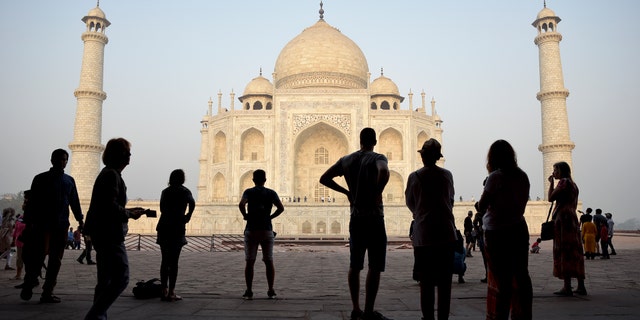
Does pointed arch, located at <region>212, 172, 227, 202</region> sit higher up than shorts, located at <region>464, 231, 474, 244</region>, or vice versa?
pointed arch, located at <region>212, 172, 227, 202</region>

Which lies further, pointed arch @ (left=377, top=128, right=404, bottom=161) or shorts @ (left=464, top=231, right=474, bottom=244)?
pointed arch @ (left=377, top=128, right=404, bottom=161)

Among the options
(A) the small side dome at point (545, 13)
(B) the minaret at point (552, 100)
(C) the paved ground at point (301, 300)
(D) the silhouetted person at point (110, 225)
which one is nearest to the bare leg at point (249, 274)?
(C) the paved ground at point (301, 300)

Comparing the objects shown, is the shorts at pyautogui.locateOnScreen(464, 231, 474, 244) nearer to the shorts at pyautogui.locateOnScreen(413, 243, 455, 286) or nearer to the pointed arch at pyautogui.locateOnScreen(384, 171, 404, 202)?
the shorts at pyautogui.locateOnScreen(413, 243, 455, 286)

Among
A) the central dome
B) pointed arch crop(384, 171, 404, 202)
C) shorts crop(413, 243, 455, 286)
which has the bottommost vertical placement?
shorts crop(413, 243, 455, 286)

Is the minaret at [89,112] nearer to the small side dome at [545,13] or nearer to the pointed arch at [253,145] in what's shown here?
the pointed arch at [253,145]

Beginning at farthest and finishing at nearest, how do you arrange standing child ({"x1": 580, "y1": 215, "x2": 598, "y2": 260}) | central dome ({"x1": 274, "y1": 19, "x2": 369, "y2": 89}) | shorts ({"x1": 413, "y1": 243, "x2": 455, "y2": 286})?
central dome ({"x1": 274, "y1": 19, "x2": 369, "y2": 89})
standing child ({"x1": 580, "y1": 215, "x2": 598, "y2": 260})
shorts ({"x1": 413, "y1": 243, "x2": 455, "y2": 286})

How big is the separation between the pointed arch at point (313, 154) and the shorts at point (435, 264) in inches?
1097

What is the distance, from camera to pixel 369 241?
3.53 m

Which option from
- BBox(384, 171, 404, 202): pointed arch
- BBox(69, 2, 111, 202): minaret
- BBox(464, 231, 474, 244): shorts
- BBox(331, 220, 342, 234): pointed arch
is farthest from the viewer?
BBox(384, 171, 404, 202): pointed arch

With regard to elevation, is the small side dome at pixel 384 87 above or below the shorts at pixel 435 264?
above

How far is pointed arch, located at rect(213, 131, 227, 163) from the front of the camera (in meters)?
32.2

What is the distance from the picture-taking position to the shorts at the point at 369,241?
350 cm

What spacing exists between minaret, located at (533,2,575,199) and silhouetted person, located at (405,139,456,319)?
83.6ft

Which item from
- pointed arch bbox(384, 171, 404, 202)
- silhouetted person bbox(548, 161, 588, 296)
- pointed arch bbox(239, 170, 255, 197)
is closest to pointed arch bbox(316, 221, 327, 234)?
pointed arch bbox(239, 170, 255, 197)
